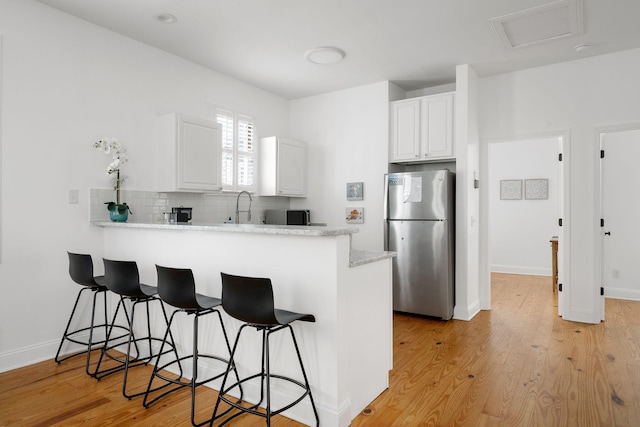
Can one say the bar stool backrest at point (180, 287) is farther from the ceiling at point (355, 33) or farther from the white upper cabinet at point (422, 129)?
the white upper cabinet at point (422, 129)

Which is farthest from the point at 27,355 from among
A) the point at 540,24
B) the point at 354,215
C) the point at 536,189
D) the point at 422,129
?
the point at 536,189

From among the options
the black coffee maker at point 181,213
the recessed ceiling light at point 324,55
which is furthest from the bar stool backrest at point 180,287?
the recessed ceiling light at point 324,55

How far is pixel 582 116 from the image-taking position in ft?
13.7

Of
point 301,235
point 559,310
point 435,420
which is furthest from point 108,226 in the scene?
point 559,310

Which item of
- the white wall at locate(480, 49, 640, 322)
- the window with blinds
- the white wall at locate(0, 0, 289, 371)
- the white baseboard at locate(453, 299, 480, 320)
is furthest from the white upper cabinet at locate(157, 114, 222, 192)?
the white wall at locate(480, 49, 640, 322)

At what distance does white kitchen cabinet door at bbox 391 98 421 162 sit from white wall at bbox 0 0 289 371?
288 centimetres

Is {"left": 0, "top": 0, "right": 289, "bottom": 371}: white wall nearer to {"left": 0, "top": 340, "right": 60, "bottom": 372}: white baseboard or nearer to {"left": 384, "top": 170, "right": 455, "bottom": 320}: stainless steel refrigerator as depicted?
{"left": 0, "top": 340, "right": 60, "bottom": 372}: white baseboard

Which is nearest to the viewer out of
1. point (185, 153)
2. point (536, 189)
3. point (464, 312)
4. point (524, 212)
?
point (185, 153)

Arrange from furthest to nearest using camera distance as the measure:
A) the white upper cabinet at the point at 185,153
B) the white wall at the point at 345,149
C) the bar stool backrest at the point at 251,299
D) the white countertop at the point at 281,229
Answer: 1. the white wall at the point at 345,149
2. the white upper cabinet at the point at 185,153
3. the white countertop at the point at 281,229
4. the bar stool backrest at the point at 251,299

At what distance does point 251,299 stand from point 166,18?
8.90 ft

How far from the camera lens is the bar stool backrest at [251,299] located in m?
1.93

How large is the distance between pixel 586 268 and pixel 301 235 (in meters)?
3.68

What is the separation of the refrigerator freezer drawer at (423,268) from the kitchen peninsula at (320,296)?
182 cm

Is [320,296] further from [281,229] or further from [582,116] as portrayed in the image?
[582,116]
